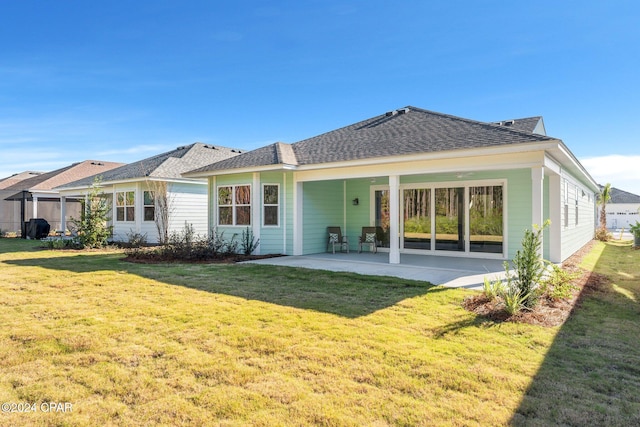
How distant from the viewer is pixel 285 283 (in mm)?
7746

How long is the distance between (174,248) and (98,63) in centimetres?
791

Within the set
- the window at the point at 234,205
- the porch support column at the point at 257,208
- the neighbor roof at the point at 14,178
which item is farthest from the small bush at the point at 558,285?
the neighbor roof at the point at 14,178

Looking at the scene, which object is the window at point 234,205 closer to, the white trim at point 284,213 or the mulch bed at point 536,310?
the white trim at point 284,213

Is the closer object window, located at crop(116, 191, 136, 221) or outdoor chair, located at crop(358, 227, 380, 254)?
outdoor chair, located at crop(358, 227, 380, 254)

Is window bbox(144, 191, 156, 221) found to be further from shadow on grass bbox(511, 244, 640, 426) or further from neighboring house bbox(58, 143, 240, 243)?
shadow on grass bbox(511, 244, 640, 426)

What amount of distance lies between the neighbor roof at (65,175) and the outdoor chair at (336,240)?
18389 mm

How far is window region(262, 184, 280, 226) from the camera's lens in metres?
12.6

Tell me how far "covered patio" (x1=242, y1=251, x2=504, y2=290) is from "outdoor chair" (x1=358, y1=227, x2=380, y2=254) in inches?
20.4

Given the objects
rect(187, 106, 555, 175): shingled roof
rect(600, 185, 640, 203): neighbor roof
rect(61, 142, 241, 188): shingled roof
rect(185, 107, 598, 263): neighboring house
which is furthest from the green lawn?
rect(600, 185, 640, 203): neighbor roof

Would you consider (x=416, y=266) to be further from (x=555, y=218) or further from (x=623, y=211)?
(x=623, y=211)

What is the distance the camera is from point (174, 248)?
11648 mm

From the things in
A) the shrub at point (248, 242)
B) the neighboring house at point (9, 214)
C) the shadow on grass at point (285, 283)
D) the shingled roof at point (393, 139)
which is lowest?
the shadow on grass at point (285, 283)

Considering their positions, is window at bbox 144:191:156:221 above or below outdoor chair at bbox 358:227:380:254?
above

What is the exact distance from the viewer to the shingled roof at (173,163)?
16.6m
